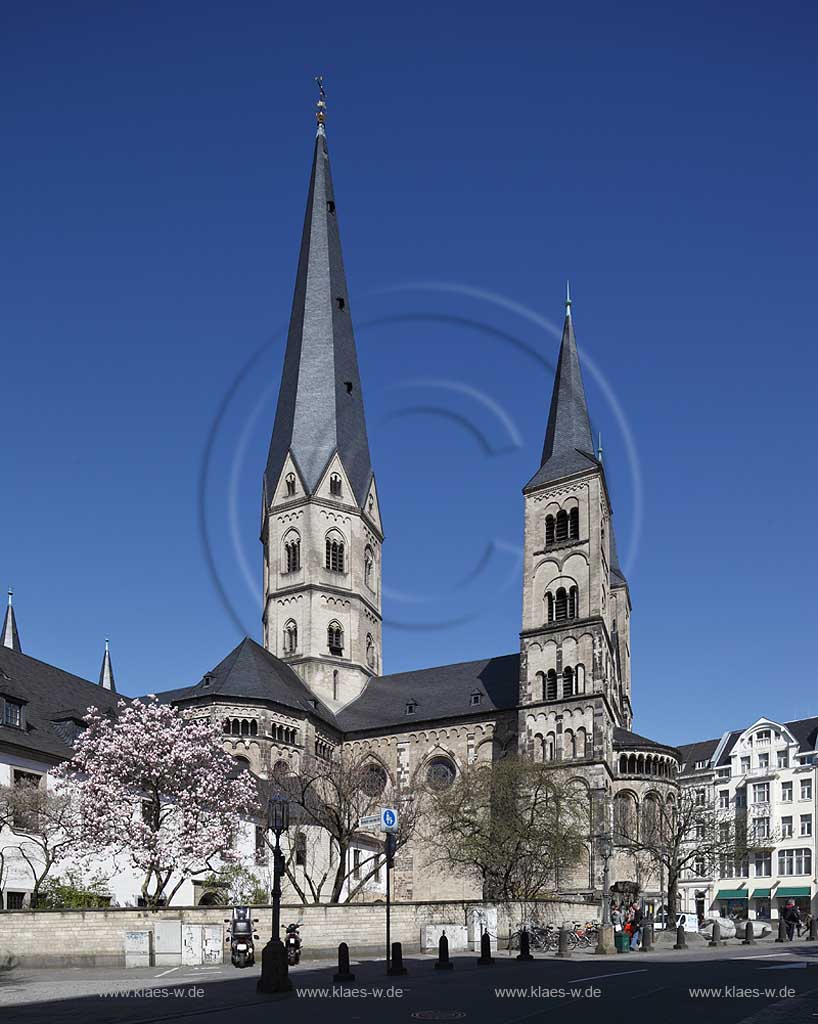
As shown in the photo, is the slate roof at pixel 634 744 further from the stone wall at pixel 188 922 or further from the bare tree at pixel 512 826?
the stone wall at pixel 188 922

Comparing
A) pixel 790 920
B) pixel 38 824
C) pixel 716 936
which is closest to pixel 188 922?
pixel 38 824

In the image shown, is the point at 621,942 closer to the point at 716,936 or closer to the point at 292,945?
the point at 716,936

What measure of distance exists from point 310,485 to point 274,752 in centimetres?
2450

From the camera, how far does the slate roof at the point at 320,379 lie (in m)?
92.4

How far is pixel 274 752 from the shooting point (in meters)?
73.2

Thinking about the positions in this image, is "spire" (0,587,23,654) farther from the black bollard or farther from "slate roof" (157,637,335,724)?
the black bollard

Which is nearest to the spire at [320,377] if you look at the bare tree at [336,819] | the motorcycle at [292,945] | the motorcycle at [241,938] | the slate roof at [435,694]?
the slate roof at [435,694]

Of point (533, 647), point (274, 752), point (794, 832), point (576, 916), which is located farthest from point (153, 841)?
point (794, 832)

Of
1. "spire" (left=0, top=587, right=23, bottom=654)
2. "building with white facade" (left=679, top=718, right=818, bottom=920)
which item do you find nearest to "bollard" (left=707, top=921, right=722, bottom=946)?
"building with white facade" (left=679, top=718, right=818, bottom=920)

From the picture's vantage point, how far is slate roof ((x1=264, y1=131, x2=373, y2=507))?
3637 inches

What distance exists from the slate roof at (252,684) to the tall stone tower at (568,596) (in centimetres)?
1564

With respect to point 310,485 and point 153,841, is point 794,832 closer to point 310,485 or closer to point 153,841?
point 310,485

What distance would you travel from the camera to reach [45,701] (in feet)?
181

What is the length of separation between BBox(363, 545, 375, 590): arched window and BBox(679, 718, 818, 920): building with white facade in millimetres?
33963
